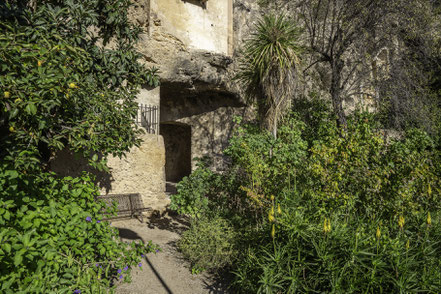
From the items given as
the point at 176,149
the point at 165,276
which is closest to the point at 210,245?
the point at 165,276

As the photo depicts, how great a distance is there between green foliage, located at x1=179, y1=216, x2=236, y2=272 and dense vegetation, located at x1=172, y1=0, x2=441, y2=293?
0.02 m

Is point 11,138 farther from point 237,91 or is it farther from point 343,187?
point 237,91

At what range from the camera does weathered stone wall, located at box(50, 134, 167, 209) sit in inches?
206

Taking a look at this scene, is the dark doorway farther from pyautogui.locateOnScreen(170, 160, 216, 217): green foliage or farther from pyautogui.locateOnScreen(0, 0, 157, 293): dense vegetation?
pyautogui.locateOnScreen(0, 0, 157, 293): dense vegetation

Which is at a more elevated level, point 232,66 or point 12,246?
point 232,66

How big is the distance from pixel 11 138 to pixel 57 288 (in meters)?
1.55

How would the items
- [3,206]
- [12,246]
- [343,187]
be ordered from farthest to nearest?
[343,187], [3,206], [12,246]

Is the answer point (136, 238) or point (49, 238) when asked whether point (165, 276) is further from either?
point (49, 238)

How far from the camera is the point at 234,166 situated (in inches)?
216

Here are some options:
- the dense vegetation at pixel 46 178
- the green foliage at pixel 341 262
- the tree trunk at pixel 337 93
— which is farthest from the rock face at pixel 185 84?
A: the tree trunk at pixel 337 93

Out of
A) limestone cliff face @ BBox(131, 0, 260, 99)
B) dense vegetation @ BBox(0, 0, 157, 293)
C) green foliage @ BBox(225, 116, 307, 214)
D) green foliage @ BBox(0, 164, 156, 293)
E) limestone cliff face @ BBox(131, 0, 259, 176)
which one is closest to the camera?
green foliage @ BBox(0, 164, 156, 293)

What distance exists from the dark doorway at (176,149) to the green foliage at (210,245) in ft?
27.3

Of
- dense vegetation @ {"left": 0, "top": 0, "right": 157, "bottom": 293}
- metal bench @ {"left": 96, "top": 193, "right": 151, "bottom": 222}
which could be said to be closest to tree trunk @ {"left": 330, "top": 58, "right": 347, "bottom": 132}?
metal bench @ {"left": 96, "top": 193, "right": 151, "bottom": 222}

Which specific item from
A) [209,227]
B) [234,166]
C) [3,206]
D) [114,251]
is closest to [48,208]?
[3,206]
